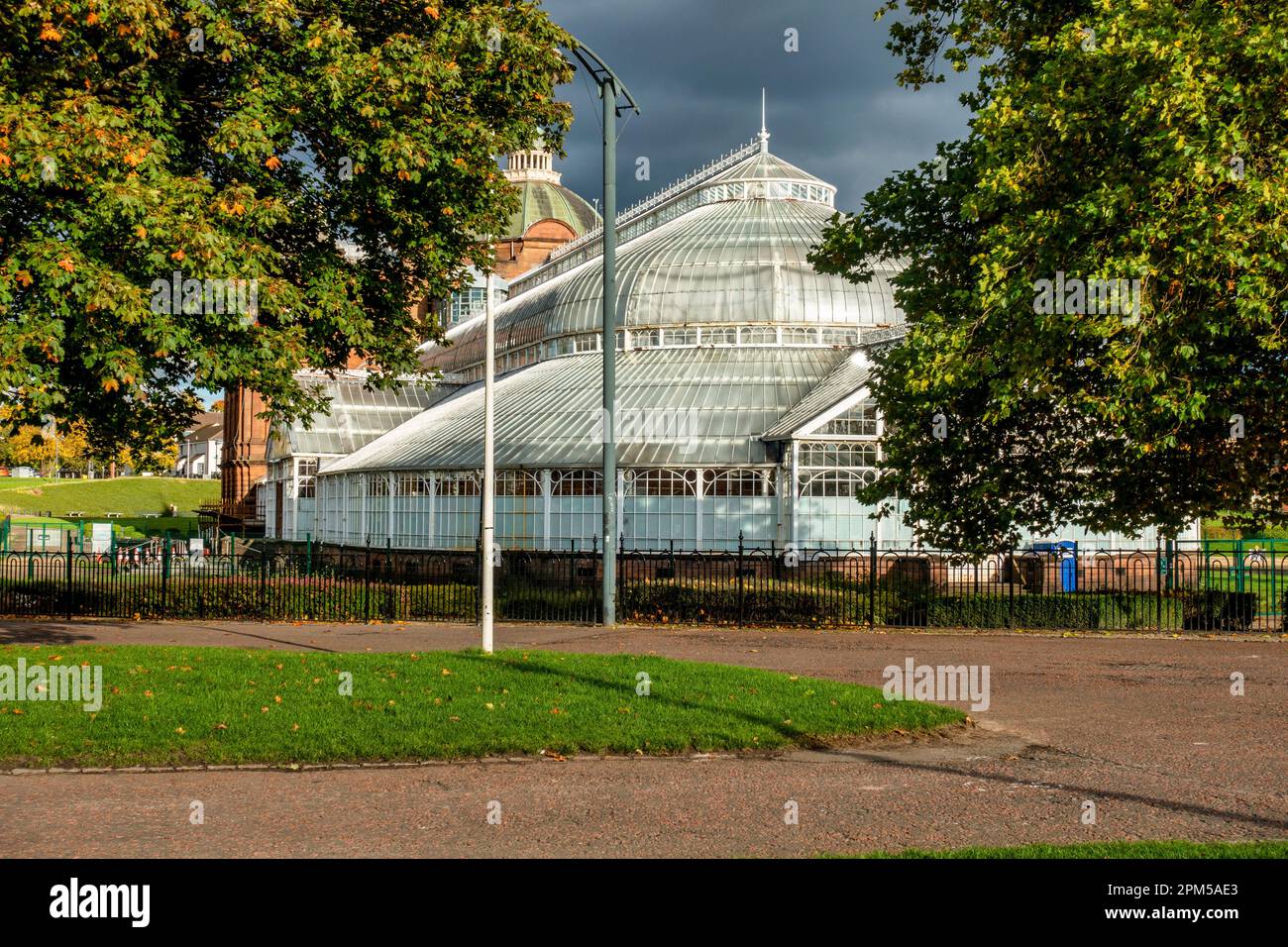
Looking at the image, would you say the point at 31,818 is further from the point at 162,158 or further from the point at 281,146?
the point at 281,146

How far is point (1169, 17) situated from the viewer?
35.8 ft

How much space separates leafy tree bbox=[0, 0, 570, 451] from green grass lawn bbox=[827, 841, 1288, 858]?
30.4 feet

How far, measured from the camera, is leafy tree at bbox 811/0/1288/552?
1034 centimetres

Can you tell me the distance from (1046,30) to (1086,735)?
828cm

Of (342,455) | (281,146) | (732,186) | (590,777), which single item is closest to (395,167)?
(281,146)

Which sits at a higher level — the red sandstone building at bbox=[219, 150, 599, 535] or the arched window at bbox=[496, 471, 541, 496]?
the red sandstone building at bbox=[219, 150, 599, 535]

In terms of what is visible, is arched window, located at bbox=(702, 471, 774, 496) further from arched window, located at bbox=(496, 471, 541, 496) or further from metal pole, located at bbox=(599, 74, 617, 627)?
metal pole, located at bbox=(599, 74, 617, 627)

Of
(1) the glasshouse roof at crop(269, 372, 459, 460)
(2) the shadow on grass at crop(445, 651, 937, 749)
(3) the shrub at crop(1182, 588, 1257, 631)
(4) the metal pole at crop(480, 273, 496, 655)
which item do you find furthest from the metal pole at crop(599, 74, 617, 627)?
(1) the glasshouse roof at crop(269, 372, 459, 460)

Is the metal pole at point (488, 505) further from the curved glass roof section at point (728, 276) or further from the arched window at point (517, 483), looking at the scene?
the curved glass roof section at point (728, 276)

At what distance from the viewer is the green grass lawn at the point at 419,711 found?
9812 mm

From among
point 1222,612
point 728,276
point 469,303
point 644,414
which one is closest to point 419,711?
point 1222,612

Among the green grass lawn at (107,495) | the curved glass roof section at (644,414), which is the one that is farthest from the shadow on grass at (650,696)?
the green grass lawn at (107,495)

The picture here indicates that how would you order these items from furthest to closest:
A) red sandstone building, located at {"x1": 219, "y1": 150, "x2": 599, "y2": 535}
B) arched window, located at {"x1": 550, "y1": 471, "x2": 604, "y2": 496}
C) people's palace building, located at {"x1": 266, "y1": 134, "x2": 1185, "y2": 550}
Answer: red sandstone building, located at {"x1": 219, "y1": 150, "x2": 599, "y2": 535} → arched window, located at {"x1": 550, "y1": 471, "x2": 604, "y2": 496} → people's palace building, located at {"x1": 266, "y1": 134, "x2": 1185, "y2": 550}

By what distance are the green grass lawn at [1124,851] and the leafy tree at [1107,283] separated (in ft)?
15.1
